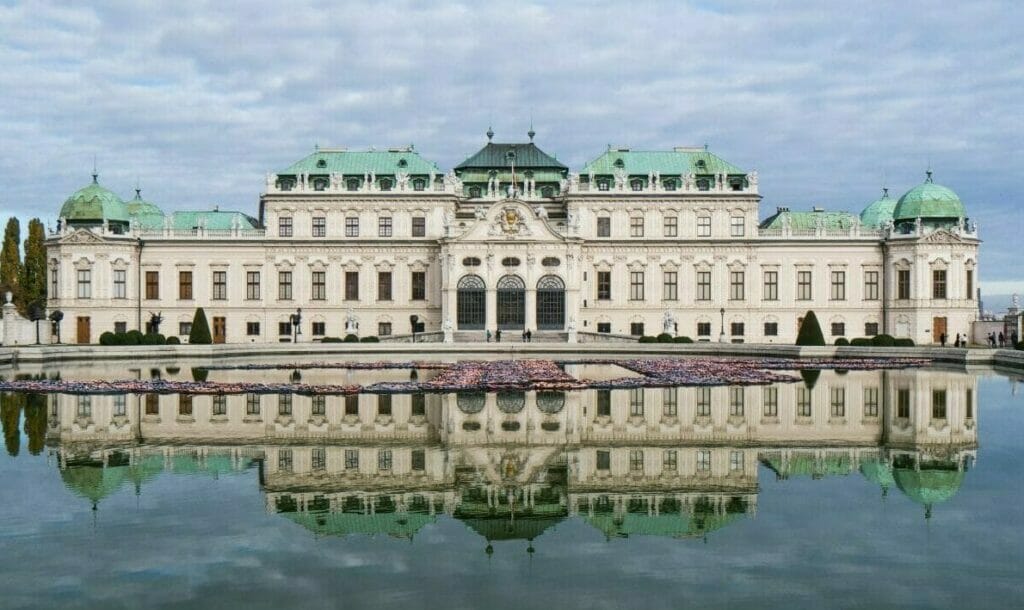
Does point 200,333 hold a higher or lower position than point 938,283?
lower

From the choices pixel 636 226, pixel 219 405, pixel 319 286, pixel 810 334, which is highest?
pixel 636 226

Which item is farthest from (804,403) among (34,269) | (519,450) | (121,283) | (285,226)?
(34,269)

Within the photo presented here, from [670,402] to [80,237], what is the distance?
5604cm

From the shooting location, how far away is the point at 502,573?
12.3 meters

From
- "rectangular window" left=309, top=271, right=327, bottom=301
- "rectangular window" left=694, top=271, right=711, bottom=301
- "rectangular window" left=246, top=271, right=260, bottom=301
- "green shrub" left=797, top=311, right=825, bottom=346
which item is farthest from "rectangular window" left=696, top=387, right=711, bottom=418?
"rectangular window" left=246, top=271, right=260, bottom=301

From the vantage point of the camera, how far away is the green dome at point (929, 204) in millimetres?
73688

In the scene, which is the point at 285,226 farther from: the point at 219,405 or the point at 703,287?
the point at 219,405

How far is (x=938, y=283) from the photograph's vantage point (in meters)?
72.4

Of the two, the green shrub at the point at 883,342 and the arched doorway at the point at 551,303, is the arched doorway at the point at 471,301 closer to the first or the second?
the arched doorway at the point at 551,303

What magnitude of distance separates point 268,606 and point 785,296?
67333 millimetres

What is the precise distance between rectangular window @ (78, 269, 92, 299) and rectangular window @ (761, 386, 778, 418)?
54.4 m

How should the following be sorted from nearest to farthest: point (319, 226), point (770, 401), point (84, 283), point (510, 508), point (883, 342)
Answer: point (510, 508), point (770, 401), point (883, 342), point (84, 283), point (319, 226)

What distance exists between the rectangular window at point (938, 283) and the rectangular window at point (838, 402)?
139 feet

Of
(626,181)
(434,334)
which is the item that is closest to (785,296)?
(626,181)
